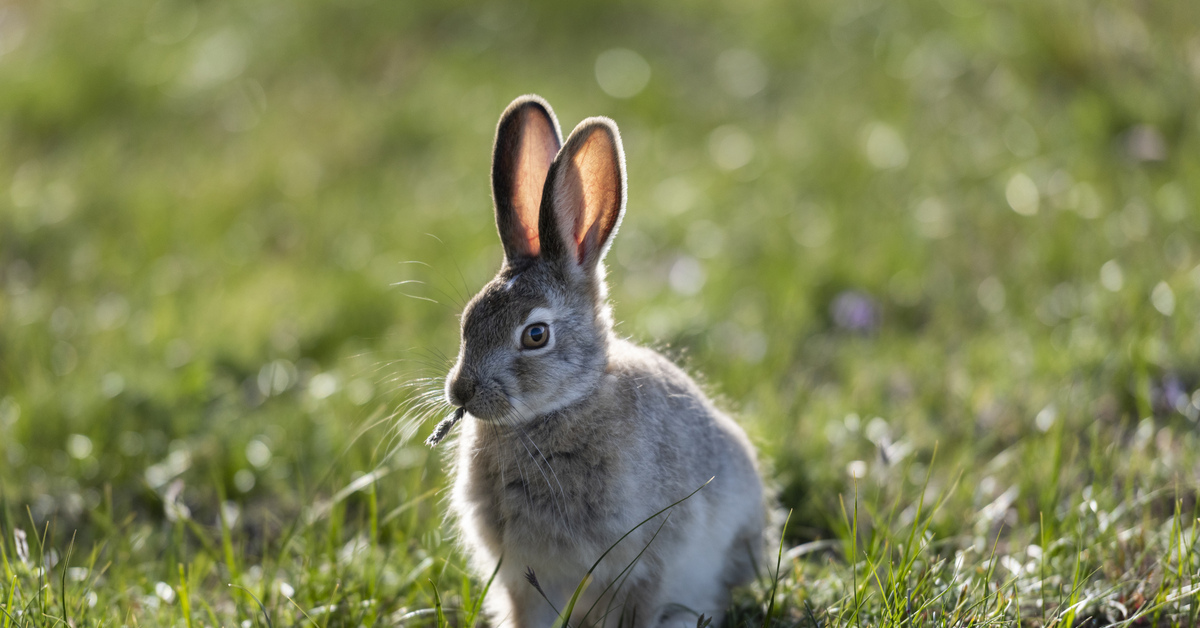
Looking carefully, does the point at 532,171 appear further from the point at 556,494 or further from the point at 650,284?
the point at 650,284

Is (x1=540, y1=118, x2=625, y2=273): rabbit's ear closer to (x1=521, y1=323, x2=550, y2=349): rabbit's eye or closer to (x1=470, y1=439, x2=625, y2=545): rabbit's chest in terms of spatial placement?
(x1=521, y1=323, x2=550, y2=349): rabbit's eye

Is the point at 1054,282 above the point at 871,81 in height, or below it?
below

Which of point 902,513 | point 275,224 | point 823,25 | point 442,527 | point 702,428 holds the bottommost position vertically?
point 902,513

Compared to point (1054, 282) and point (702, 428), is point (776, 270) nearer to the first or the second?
point (1054, 282)

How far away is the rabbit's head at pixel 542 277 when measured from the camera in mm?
3113

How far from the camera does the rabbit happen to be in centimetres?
313

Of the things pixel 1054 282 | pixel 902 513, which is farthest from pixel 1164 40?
pixel 902 513

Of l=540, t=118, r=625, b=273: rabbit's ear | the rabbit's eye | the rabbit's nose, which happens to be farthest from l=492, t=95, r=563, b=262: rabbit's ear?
the rabbit's nose

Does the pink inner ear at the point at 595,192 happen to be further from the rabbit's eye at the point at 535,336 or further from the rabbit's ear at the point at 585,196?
the rabbit's eye at the point at 535,336

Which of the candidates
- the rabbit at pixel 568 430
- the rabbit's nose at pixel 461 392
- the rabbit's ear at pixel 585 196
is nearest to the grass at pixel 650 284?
the rabbit at pixel 568 430

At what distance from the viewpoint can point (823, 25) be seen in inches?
359

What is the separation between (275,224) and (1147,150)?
5822mm

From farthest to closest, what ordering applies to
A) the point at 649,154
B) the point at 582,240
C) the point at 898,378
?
the point at 649,154 → the point at 898,378 → the point at 582,240

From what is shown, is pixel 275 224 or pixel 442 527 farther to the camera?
pixel 275 224
